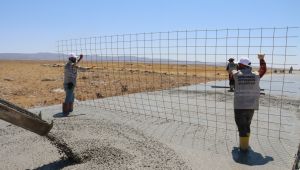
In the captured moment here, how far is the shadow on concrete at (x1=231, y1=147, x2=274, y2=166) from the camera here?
638cm

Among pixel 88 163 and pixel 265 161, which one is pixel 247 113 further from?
pixel 88 163

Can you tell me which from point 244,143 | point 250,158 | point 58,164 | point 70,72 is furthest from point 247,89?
point 70,72

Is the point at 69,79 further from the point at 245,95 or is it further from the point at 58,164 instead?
the point at 245,95

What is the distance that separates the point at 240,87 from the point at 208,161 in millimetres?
1398

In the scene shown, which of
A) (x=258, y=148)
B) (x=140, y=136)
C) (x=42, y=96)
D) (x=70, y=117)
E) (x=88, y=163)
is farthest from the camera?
(x=42, y=96)

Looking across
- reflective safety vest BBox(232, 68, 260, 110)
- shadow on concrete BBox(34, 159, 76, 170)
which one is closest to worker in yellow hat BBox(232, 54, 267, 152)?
reflective safety vest BBox(232, 68, 260, 110)

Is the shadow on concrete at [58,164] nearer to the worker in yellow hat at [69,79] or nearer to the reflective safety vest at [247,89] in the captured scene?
the reflective safety vest at [247,89]

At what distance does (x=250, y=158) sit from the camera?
6.60 meters

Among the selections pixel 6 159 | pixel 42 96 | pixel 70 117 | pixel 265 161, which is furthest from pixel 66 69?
pixel 42 96

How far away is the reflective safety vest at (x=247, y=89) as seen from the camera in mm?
6797

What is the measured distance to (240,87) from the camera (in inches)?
270

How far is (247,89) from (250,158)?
1144 mm

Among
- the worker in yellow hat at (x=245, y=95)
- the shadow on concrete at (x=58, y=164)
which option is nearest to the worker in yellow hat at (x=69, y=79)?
the shadow on concrete at (x=58, y=164)

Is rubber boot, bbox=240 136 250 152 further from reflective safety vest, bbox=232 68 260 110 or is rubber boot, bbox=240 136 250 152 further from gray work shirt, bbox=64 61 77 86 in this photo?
gray work shirt, bbox=64 61 77 86
